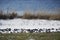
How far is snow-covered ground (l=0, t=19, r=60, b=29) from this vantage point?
7.06ft

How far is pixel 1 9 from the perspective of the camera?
7.05ft

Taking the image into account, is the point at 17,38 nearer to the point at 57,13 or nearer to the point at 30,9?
the point at 30,9

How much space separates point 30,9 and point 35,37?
42cm

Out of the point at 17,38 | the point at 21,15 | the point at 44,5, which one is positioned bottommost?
the point at 17,38

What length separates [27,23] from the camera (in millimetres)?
2172

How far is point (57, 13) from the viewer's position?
2209 millimetres

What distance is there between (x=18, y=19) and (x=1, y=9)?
29 cm

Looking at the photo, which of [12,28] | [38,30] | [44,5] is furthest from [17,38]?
[44,5]

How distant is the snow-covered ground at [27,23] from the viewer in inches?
84.7

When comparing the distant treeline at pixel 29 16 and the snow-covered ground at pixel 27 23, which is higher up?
the distant treeline at pixel 29 16

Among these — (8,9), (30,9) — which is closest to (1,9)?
(8,9)

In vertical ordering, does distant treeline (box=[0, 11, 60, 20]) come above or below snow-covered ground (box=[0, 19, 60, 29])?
above

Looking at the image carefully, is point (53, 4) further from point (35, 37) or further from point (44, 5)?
point (35, 37)

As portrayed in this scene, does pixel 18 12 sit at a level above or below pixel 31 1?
below
